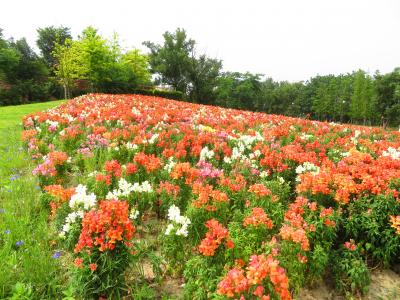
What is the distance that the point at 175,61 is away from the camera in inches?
1714

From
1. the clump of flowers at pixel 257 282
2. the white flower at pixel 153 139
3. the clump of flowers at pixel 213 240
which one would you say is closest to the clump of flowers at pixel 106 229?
the clump of flowers at pixel 213 240

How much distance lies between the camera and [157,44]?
50719mm

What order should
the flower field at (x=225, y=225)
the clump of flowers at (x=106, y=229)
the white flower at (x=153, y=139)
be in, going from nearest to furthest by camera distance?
the clump of flowers at (x=106, y=229)
the flower field at (x=225, y=225)
the white flower at (x=153, y=139)

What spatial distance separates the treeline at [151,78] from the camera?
2922 cm

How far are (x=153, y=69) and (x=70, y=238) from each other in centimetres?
4537

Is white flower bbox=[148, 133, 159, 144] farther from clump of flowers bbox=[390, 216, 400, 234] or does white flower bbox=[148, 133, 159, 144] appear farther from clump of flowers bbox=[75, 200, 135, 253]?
clump of flowers bbox=[390, 216, 400, 234]

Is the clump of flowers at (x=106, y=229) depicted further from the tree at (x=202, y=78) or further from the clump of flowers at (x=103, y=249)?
→ the tree at (x=202, y=78)

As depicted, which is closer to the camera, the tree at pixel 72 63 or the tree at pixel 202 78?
the tree at pixel 72 63

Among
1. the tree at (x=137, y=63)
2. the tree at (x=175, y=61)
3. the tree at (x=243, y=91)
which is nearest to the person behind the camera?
the tree at (x=137, y=63)

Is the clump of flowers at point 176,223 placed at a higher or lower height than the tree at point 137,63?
lower

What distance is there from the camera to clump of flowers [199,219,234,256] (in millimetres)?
2928

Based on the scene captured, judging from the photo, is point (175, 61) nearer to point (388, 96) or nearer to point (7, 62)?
point (7, 62)

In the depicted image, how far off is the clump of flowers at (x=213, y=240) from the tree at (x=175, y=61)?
42395mm

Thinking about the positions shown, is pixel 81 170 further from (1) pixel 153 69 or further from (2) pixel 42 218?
(1) pixel 153 69
